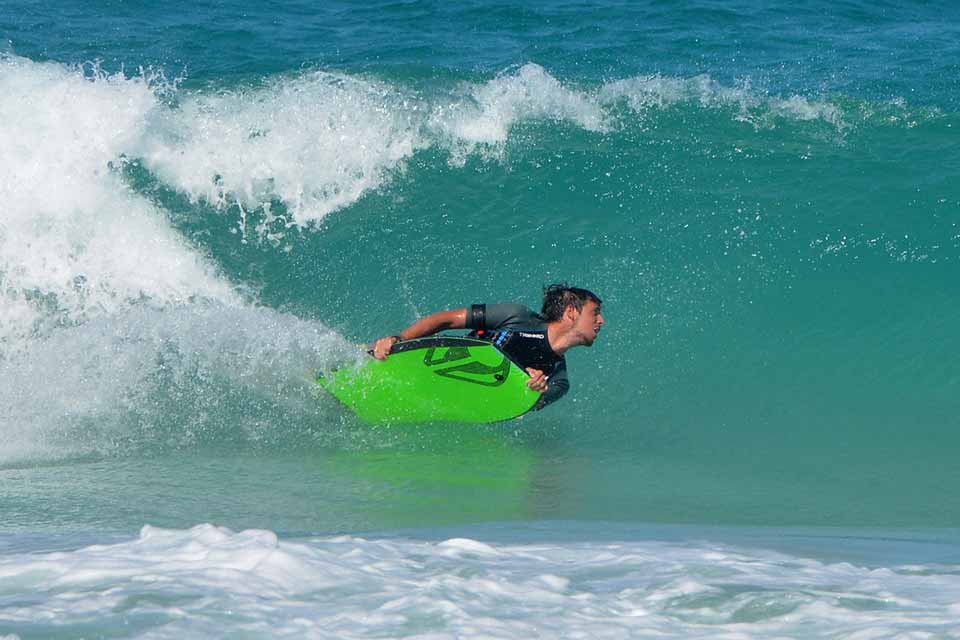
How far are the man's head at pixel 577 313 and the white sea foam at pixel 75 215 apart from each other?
3376mm

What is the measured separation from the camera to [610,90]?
37.2 feet

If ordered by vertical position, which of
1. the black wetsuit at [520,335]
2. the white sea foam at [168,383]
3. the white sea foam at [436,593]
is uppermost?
the black wetsuit at [520,335]

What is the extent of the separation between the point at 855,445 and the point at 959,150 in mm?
4977

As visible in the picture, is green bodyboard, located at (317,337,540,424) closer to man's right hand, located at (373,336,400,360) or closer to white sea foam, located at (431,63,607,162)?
man's right hand, located at (373,336,400,360)

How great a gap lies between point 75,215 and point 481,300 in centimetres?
361

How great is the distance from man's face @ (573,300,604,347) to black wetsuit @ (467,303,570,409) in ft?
0.77

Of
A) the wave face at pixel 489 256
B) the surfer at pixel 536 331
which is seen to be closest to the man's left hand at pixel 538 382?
the surfer at pixel 536 331

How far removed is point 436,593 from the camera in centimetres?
315

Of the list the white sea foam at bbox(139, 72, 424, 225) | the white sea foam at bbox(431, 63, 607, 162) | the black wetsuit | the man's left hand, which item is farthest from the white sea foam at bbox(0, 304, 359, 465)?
the white sea foam at bbox(431, 63, 607, 162)

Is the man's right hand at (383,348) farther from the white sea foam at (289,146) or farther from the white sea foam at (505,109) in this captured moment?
the white sea foam at (505,109)

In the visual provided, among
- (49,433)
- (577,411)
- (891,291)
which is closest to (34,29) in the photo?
(49,433)

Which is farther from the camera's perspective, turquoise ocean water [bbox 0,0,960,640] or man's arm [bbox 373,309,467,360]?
man's arm [bbox 373,309,467,360]

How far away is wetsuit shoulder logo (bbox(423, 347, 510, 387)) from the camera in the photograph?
651 centimetres

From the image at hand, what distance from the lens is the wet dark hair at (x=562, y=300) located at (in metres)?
6.34
